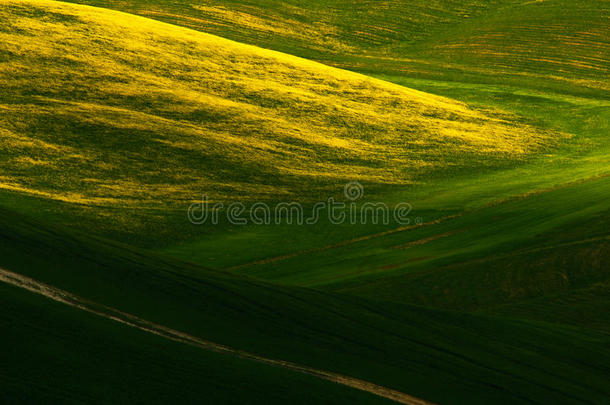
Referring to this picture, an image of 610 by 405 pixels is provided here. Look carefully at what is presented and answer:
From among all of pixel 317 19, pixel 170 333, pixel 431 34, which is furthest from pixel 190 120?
pixel 431 34

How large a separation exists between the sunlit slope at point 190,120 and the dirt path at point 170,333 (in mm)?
18091

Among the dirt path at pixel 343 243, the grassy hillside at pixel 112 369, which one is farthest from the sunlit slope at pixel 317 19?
the grassy hillside at pixel 112 369

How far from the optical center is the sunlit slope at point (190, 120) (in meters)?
32.1

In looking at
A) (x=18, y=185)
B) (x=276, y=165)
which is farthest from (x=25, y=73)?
(x=276, y=165)

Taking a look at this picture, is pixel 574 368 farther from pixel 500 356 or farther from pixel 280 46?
pixel 280 46

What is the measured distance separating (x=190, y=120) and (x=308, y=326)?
919 inches

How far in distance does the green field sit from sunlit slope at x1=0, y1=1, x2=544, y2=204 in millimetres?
132

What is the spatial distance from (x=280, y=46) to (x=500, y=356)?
140 feet

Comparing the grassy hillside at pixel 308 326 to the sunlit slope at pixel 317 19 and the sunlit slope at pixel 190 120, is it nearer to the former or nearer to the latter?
the sunlit slope at pixel 190 120

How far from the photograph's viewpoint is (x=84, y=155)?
3250cm

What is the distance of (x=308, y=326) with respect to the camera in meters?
14.4

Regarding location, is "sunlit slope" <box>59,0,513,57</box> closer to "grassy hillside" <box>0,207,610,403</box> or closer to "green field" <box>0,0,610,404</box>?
"green field" <box>0,0,610,404</box>

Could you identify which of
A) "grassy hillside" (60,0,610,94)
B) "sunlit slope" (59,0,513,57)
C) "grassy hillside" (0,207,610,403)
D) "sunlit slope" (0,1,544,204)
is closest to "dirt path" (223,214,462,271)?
"sunlit slope" (0,1,544,204)

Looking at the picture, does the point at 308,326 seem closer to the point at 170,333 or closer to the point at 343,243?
the point at 170,333
